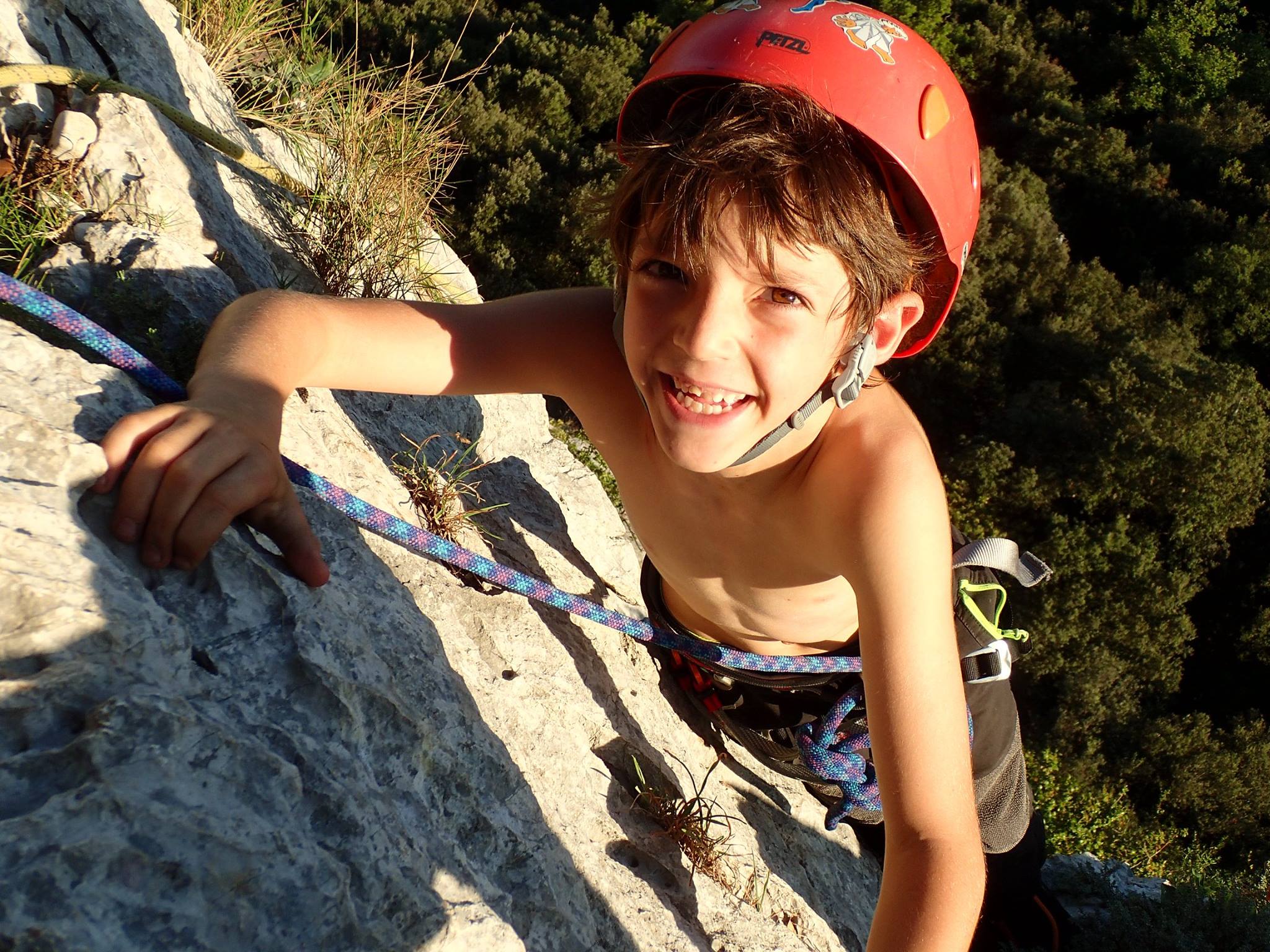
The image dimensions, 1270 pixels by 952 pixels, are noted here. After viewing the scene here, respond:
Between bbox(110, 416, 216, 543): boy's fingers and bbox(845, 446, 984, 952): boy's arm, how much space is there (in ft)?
4.11

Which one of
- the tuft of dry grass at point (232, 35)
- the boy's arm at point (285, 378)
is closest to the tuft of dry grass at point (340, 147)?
the tuft of dry grass at point (232, 35)

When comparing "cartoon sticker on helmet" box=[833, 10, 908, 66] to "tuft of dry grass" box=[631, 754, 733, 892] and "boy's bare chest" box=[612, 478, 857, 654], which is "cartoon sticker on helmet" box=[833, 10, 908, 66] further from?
"tuft of dry grass" box=[631, 754, 733, 892]

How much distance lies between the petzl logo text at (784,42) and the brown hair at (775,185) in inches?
3.7

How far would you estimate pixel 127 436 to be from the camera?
133cm

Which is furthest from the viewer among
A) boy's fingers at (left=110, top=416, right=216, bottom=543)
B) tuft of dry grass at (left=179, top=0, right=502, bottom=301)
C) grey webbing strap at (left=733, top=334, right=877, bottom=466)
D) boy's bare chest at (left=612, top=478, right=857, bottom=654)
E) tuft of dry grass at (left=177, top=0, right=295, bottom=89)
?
tuft of dry grass at (left=177, top=0, right=295, bottom=89)

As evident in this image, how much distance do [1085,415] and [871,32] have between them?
9.11 meters

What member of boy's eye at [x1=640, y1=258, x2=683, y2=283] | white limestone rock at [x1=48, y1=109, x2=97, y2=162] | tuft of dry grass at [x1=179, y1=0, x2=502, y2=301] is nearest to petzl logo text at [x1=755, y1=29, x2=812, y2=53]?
boy's eye at [x1=640, y1=258, x2=683, y2=283]

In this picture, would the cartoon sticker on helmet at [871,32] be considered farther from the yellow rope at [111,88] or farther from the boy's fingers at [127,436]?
the yellow rope at [111,88]

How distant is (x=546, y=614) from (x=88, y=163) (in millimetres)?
1548

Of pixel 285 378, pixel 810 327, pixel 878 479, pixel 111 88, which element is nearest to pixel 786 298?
pixel 810 327

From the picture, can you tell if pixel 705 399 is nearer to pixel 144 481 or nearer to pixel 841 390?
pixel 841 390

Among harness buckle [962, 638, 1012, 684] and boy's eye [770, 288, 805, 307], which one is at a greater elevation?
boy's eye [770, 288, 805, 307]

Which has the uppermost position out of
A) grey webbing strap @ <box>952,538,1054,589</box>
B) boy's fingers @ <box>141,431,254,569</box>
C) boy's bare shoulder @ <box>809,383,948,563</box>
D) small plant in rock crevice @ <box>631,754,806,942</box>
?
boy's fingers @ <box>141,431,254,569</box>

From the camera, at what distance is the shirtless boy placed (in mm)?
1803
